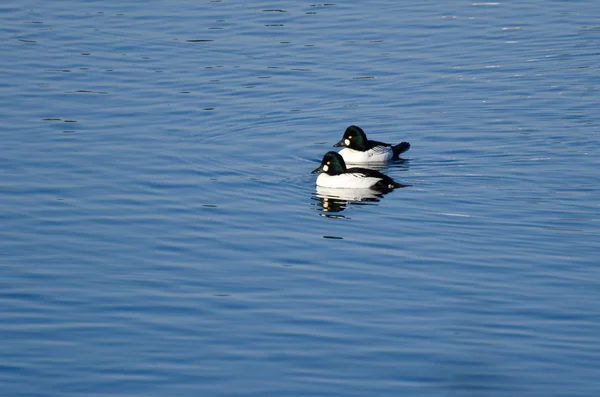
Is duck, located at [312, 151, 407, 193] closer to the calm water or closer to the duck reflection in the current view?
the duck reflection

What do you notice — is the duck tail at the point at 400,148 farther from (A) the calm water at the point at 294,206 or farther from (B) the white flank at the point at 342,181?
(B) the white flank at the point at 342,181

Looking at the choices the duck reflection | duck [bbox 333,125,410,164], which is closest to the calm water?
the duck reflection

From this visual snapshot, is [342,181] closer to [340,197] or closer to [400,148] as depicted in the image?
[340,197]

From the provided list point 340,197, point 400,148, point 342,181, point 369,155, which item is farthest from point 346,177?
point 369,155

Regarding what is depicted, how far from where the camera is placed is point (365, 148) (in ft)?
66.9

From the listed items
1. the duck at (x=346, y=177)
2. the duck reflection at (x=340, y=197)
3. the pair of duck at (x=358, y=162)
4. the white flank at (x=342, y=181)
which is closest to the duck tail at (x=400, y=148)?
the pair of duck at (x=358, y=162)

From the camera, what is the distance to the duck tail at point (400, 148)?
20016mm

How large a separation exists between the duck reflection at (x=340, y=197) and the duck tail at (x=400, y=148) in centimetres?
179

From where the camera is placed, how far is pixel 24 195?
17.4 m

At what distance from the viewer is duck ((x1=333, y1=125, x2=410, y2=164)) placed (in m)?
20.0

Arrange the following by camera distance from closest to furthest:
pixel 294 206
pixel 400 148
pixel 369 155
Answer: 1. pixel 294 206
2. pixel 400 148
3. pixel 369 155

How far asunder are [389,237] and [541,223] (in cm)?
217

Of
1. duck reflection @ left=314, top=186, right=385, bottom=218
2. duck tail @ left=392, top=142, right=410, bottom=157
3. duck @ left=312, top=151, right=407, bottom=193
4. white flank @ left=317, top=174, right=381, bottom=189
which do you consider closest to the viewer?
duck reflection @ left=314, top=186, right=385, bottom=218

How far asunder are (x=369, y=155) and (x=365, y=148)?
251mm
